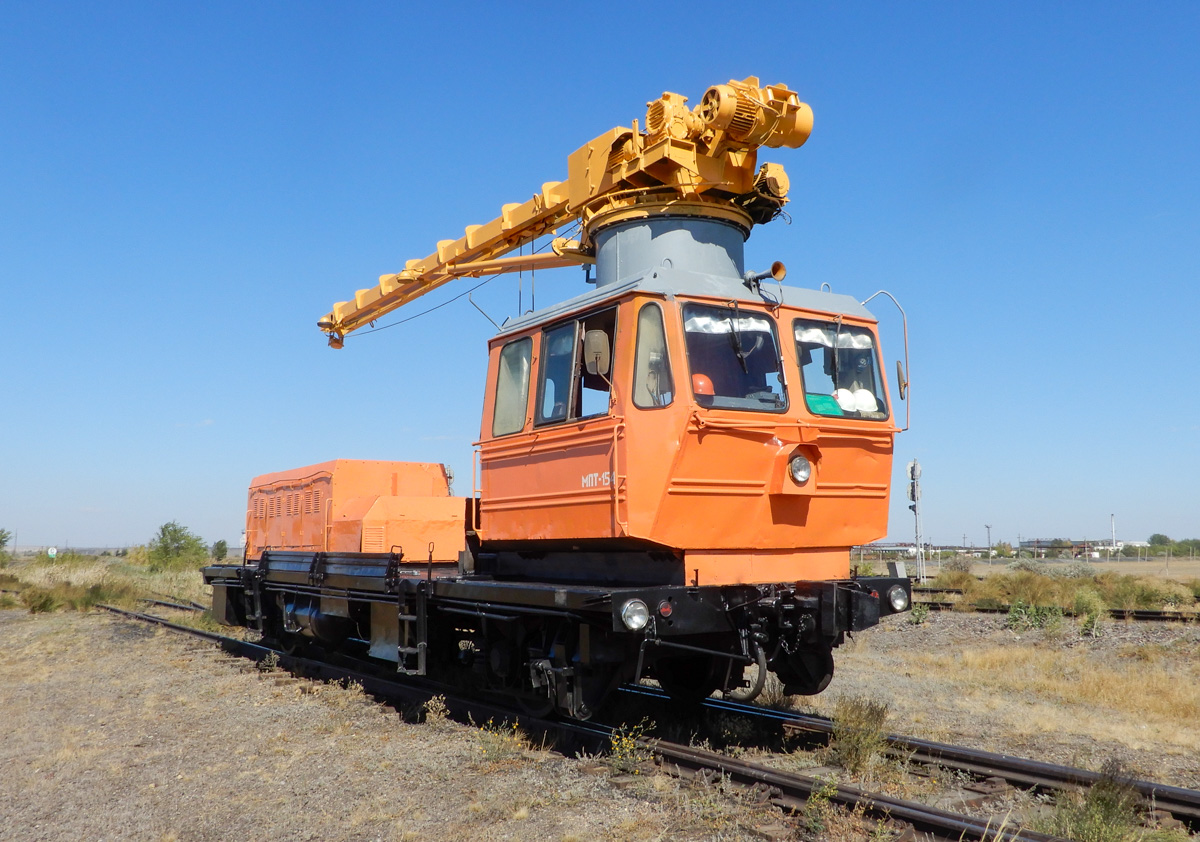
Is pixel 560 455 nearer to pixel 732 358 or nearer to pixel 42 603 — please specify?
pixel 732 358

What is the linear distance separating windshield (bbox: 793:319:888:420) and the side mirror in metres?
1.57

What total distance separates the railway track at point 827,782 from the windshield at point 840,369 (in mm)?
2616

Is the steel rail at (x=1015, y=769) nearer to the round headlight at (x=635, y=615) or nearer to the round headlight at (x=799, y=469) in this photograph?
the round headlight at (x=799, y=469)

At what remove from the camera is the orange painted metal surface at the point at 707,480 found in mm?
6664

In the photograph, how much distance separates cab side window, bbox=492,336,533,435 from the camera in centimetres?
805

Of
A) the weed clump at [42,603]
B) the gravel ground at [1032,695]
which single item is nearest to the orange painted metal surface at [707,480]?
the gravel ground at [1032,695]

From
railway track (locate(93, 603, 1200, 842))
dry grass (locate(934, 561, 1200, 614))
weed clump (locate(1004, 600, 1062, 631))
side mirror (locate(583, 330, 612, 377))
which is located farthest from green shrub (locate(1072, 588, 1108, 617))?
side mirror (locate(583, 330, 612, 377))

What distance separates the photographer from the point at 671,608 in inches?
252

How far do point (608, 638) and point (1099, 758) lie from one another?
4.09m

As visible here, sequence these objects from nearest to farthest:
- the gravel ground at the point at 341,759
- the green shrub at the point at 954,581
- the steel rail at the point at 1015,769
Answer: the steel rail at the point at 1015,769
the gravel ground at the point at 341,759
the green shrub at the point at 954,581

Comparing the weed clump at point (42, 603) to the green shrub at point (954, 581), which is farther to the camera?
the green shrub at point (954, 581)

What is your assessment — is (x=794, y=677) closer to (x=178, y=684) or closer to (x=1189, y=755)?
(x=1189, y=755)

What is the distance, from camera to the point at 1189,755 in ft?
24.6

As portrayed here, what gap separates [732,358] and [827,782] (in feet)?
10.2
